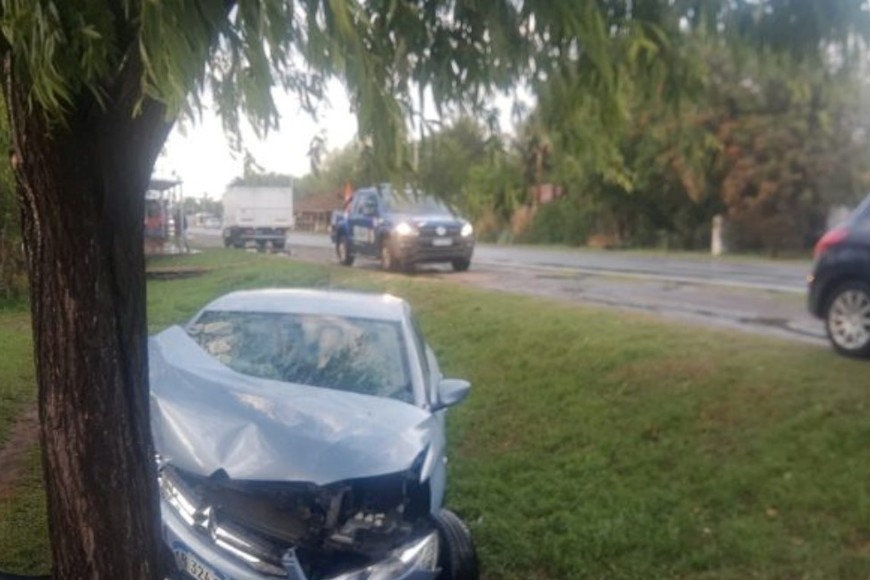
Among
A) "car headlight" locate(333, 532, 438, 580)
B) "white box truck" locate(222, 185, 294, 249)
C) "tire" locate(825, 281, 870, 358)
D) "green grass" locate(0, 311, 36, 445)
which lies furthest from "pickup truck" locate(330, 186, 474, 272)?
"tire" locate(825, 281, 870, 358)

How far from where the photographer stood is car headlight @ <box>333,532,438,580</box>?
4.68 metres

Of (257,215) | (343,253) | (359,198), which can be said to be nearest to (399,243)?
(343,253)

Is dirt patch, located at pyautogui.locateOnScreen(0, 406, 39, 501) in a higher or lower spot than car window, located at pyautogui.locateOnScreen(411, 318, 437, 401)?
lower

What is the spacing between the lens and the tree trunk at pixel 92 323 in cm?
373

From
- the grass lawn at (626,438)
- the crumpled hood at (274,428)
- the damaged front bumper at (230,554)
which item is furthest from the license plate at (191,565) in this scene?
the grass lawn at (626,438)

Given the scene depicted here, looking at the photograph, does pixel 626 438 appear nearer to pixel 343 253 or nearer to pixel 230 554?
pixel 343 253

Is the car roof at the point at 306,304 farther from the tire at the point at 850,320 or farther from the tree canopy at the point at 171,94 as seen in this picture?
the tire at the point at 850,320

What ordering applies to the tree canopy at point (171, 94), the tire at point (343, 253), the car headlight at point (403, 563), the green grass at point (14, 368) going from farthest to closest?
the tire at point (343, 253) → the green grass at point (14, 368) → the car headlight at point (403, 563) → the tree canopy at point (171, 94)

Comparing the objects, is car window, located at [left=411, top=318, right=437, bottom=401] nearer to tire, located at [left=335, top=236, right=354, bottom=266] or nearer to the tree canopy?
tire, located at [left=335, top=236, right=354, bottom=266]

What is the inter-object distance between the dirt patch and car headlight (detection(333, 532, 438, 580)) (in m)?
2.14

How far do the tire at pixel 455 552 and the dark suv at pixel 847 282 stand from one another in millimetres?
4254

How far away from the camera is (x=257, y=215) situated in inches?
273

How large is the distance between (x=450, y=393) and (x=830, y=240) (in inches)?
167

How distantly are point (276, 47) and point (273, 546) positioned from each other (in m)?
2.73
